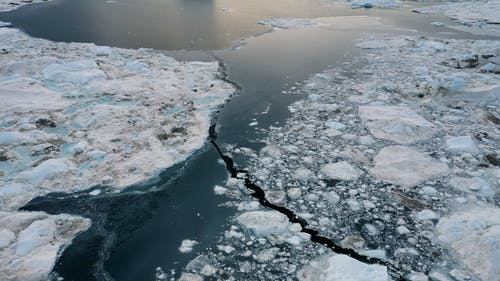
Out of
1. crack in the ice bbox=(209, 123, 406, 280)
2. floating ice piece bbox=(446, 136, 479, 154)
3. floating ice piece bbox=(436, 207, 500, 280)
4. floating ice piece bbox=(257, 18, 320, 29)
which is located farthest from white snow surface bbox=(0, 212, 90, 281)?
floating ice piece bbox=(257, 18, 320, 29)

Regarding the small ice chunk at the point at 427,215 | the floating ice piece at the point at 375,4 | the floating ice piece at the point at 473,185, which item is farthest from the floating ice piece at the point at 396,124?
the floating ice piece at the point at 375,4

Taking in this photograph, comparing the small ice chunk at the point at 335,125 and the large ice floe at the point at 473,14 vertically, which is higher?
the large ice floe at the point at 473,14

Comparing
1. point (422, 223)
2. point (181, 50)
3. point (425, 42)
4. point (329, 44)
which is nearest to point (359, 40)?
point (329, 44)

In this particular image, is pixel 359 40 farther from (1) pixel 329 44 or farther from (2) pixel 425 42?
(2) pixel 425 42

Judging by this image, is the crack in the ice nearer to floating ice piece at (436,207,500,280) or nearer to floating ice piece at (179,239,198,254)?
floating ice piece at (436,207,500,280)

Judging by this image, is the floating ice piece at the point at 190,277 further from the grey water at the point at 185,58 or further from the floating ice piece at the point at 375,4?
the floating ice piece at the point at 375,4

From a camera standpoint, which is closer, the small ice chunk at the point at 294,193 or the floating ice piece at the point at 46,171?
the small ice chunk at the point at 294,193
